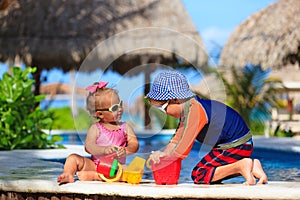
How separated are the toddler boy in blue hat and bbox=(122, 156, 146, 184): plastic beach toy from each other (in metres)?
0.17

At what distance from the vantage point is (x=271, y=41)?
42.9 feet

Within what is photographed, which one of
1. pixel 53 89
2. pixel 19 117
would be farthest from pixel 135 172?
pixel 53 89

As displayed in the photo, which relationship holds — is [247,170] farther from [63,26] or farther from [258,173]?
[63,26]

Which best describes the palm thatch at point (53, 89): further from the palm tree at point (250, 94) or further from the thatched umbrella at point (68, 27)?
the palm tree at point (250, 94)

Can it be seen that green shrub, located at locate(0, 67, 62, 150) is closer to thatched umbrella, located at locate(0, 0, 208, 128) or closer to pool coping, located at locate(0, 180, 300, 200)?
pool coping, located at locate(0, 180, 300, 200)

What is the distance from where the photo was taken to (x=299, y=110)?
18375 millimetres

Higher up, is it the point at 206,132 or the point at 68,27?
the point at 68,27

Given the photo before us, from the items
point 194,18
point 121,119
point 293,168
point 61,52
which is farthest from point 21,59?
point 121,119

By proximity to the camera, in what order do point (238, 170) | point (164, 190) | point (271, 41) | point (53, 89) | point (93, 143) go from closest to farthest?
point (164, 190), point (238, 170), point (93, 143), point (271, 41), point (53, 89)

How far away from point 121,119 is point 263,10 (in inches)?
461

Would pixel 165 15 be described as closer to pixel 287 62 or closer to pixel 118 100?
pixel 287 62

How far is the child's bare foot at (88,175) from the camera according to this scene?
331 cm

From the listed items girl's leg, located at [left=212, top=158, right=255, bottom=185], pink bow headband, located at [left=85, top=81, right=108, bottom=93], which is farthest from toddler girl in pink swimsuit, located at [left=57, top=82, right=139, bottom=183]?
girl's leg, located at [left=212, top=158, right=255, bottom=185]

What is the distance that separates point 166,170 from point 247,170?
425 mm
